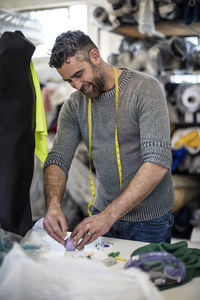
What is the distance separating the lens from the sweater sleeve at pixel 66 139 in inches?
71.5

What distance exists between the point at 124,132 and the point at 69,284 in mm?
982

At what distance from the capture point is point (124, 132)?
5.74 feet

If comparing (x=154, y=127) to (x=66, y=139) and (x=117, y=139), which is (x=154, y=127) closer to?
(x=117, y=139)

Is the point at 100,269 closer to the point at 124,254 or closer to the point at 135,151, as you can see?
the point at 124,254

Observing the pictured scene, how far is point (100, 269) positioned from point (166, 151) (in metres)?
0.78

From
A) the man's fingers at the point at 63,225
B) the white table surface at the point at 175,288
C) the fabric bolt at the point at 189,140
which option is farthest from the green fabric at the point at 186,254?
the fabric bolt at the point at 189,140

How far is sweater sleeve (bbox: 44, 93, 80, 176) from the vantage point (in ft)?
5.96

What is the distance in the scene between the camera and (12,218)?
136cm

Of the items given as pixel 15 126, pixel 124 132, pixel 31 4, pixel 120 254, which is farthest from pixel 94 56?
pixel 31 4

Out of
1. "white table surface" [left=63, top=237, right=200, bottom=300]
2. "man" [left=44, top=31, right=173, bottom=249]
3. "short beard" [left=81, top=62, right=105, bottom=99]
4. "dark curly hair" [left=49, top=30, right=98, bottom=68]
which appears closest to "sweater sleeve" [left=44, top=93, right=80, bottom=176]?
"man" [left=44, top=31, right=173, bottom=249]

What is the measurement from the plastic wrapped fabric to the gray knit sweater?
30.4 inches

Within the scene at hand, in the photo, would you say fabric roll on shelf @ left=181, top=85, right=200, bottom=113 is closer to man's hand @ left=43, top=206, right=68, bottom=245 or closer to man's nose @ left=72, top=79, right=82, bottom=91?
man's nose @ left=72, top=79, right=82, bottom=91

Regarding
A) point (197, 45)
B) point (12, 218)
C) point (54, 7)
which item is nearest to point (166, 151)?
point (12, 218)

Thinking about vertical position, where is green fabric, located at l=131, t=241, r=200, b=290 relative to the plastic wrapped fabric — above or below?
below
